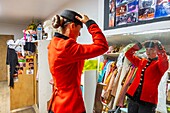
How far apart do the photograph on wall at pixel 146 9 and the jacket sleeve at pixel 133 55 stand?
0.23 metres

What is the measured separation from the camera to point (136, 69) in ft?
4.25

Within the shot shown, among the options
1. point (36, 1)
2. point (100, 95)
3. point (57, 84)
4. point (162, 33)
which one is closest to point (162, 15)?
point (162, 33)

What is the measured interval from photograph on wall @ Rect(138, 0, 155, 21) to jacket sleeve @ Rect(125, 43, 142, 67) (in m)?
0.23

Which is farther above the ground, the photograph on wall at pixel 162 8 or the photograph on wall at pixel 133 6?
the photograph on wall at pixel 133 6

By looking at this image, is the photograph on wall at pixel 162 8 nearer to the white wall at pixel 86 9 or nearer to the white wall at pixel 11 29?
the white wall at pixel 86 9

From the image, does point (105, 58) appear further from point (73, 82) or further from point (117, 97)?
point (73, 82)

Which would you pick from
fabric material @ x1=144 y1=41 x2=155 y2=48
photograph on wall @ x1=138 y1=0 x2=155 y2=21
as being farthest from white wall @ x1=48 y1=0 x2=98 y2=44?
fabric material @ x1=144 y1=41 x2=155 y2=48

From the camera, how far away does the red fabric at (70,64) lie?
0.97 metres

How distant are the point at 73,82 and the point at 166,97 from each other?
68cm

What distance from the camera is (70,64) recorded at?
41.6 inches

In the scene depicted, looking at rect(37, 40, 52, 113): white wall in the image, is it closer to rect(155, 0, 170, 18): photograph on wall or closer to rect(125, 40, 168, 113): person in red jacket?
rect(125, 40, 168, 113): person in red jacket

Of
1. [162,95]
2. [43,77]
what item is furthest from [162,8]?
[43,77]

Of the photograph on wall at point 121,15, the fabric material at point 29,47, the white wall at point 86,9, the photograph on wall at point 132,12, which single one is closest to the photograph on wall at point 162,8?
the photograph on wall at point 132,12

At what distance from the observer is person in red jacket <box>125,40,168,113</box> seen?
3.73 ft
